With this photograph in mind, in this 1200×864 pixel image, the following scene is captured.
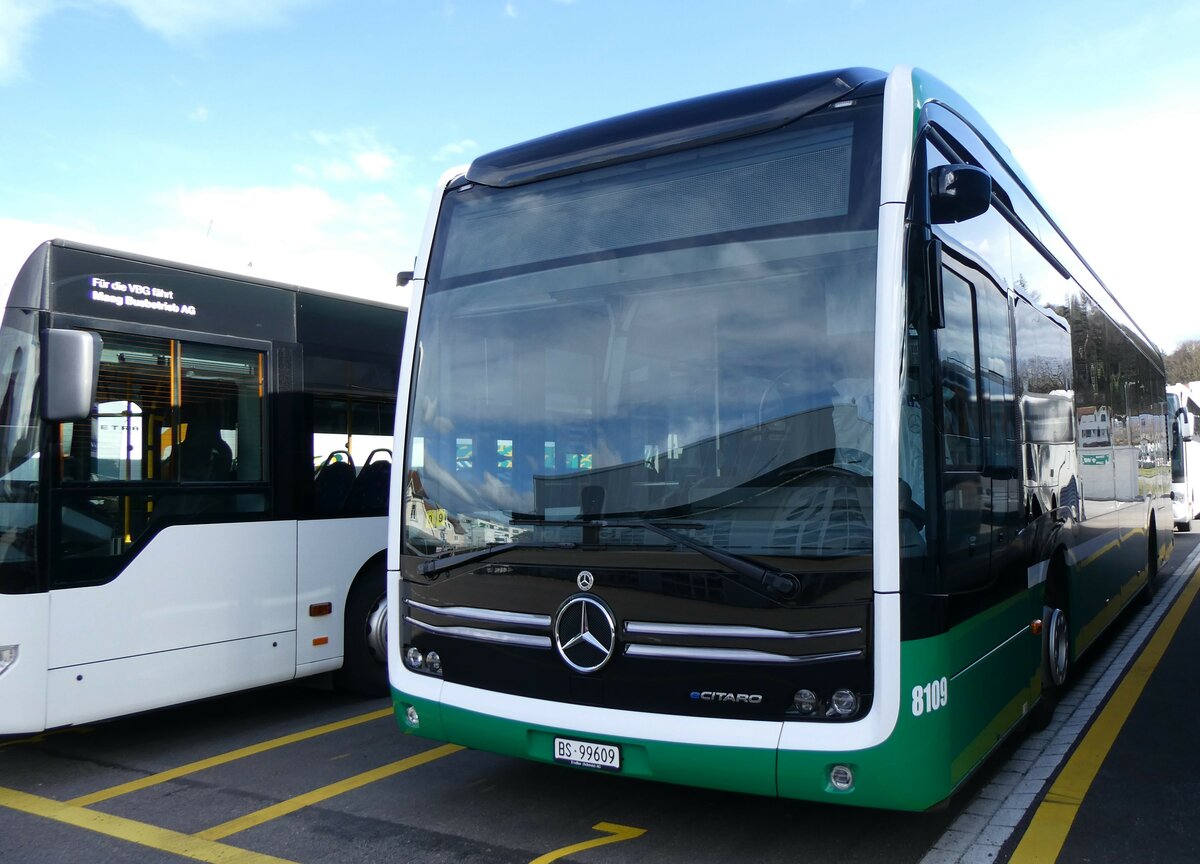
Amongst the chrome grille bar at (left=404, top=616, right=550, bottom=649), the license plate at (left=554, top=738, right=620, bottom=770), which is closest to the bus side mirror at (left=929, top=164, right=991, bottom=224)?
the chrome grille bar at (left=404, top=616, right=550, bottom=649)

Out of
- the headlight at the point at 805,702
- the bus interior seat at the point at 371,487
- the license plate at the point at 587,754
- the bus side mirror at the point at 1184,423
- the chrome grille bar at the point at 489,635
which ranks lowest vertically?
the license plate at the point at 587,754

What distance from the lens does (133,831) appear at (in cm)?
482

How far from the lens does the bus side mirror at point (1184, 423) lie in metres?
18.8

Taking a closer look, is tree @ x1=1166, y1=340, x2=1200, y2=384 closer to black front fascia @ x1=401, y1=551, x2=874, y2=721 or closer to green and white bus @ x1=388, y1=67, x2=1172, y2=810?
green and white bus @ x1=388, y1=67, x2=1172, y2=810

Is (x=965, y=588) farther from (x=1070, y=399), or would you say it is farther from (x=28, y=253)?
(x=28, y=253)

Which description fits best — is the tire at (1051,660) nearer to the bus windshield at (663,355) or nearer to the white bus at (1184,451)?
the bus windshield at (663,355)

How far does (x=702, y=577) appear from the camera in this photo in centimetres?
395

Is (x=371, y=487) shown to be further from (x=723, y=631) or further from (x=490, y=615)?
(x=723, y=631)

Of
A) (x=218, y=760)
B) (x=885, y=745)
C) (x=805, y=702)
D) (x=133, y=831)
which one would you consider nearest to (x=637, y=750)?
(x=805, y=702)

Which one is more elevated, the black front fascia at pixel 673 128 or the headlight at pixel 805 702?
the black front fascia at pixel 673 128

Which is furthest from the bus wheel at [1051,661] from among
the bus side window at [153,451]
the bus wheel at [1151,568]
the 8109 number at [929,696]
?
the bus wheel at [1151,568]

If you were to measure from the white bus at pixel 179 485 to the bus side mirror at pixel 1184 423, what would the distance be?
1637cm

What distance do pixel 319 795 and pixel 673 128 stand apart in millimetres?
3743

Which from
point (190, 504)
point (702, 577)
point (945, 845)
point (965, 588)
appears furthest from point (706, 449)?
point (190, 504)
